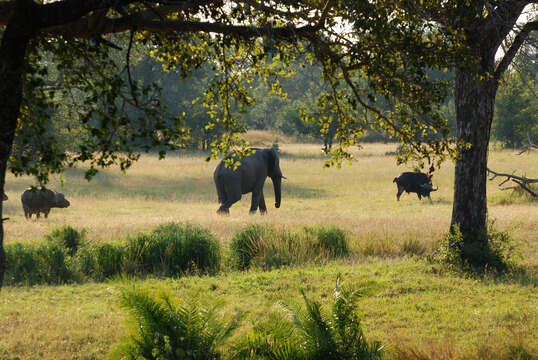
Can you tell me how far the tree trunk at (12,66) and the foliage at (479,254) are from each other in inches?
311

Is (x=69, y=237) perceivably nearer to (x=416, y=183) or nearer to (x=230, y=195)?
(x=230, y=195)

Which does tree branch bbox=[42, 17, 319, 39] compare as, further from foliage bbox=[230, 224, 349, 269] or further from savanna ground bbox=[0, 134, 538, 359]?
foliage bbox=[230, 224, 349, 269]

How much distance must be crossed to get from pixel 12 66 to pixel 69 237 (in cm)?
848

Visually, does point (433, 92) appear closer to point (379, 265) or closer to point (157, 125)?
point (157, 125)

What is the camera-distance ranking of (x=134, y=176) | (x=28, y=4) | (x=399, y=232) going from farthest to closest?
(x=134, y=176) → (x=399, y=232) → (x=28, y=4)

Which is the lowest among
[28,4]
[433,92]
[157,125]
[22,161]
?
[22,161]

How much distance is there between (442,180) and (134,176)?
72.9ft

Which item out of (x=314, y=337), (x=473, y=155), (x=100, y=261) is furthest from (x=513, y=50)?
(x=100, y=261)

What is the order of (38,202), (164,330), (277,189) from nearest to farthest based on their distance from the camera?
(164,330) < (38,202) < (277,189)

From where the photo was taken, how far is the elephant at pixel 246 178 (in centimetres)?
2184

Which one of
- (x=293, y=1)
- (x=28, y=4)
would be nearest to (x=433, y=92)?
(x=293, y=1)

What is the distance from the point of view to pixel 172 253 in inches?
452

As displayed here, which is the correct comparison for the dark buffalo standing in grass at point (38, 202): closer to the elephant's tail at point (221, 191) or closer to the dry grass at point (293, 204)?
the dry grass at point (293, 204)

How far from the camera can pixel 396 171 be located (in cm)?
4153
